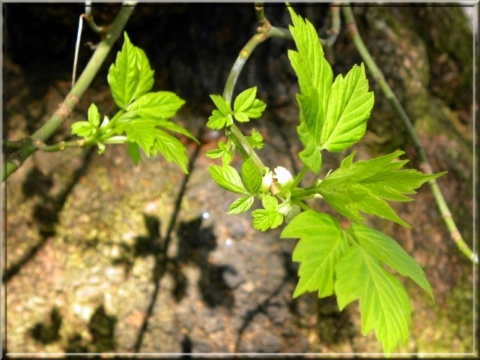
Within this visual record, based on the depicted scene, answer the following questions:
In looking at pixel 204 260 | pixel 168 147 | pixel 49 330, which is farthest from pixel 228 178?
pixel 49 330

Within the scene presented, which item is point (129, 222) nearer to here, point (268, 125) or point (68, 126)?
point (68, 126)

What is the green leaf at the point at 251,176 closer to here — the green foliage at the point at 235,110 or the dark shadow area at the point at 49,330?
the green foliage at the point at 235,110

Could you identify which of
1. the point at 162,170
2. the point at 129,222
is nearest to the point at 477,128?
the point at 162,170

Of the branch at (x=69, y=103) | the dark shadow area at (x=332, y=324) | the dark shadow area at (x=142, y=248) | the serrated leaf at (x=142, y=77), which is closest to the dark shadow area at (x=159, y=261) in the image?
the dark shadow area at (x=142, y=248)

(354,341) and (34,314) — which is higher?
(34,314)

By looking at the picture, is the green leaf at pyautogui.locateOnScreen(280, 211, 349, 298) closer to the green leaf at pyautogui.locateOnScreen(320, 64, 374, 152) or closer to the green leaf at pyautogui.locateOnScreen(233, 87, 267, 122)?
the green leaf at pyautogui.locateOnScreen(320, 64, 374, 152)

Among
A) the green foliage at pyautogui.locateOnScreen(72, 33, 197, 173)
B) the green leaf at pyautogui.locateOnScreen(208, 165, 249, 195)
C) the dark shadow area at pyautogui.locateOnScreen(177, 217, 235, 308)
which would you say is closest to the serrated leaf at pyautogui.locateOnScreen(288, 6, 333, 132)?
the green leaf at pyautogui.locateOnScreen(208, 165, 249, 195)
